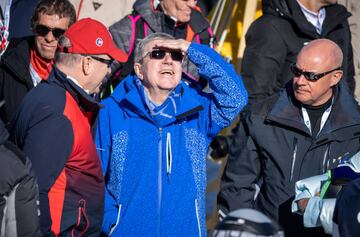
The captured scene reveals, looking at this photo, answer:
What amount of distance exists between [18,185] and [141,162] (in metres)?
1.15

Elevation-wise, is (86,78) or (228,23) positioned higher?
(86,78)

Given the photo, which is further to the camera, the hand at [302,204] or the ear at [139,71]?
the ear at [139,71]

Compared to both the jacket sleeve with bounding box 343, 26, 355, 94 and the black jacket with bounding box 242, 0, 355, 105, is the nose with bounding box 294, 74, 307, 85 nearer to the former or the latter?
the black jacket with bounding box 242, 0, 355, 105

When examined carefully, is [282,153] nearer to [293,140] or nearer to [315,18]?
[293,140]

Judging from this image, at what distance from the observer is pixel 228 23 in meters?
8.32

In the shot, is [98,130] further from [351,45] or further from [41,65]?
[351,45]

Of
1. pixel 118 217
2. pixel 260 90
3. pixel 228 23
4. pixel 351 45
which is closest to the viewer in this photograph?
pixel 118 217

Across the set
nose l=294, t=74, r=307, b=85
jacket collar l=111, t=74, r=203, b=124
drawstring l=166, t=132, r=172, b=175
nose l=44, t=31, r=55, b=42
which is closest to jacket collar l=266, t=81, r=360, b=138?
nose l=294, t=74, r=307, b=85

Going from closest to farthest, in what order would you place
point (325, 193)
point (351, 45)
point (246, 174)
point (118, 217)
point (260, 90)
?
point (325, 193) → point (118, 217) → point (246, 174) → point (260, 90) → point (351, 45)

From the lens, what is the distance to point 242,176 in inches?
216

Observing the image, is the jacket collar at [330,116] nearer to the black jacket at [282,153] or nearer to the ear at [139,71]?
the black jacket at [282,153]

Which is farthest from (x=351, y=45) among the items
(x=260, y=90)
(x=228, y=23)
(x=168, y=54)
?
(x=168, y=54)

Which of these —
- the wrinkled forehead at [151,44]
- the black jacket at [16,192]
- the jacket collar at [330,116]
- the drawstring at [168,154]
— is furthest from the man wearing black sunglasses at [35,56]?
the black jacket at [16,192]

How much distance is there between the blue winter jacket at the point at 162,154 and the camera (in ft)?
16.9
